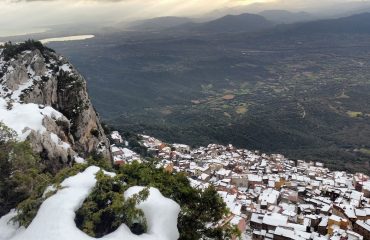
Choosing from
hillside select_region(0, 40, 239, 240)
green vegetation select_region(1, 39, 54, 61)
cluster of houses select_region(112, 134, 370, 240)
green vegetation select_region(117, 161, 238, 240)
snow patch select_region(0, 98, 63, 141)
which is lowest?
cluster of houses select_region(112, 134, 370, 240)

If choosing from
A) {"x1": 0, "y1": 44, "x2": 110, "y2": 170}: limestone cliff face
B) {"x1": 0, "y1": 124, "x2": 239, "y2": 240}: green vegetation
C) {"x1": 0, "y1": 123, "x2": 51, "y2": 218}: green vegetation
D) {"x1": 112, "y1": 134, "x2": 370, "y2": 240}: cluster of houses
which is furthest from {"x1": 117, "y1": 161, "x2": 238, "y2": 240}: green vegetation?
{"x1": 0, "y1": 44, "x2": 110, "y2": 170}: limestone cliff face

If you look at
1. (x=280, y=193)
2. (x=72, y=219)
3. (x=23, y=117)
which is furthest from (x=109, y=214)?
(x=280, y=193)

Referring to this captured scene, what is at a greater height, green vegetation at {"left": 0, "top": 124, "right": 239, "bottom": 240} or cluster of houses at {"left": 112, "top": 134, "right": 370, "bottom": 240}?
green vegetation at {"left": 0, "top": 124, "right": 239, "bottom": 240}

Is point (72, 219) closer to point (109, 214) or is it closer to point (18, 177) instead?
point (109, 214)

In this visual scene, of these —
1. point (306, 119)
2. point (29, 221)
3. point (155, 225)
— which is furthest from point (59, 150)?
point (306, 119)

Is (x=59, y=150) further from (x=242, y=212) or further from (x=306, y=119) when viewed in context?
(x=306, y=119)

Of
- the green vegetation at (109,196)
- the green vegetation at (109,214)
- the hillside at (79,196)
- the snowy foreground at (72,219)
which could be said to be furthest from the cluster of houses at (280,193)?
the green vegetation at (109,214)

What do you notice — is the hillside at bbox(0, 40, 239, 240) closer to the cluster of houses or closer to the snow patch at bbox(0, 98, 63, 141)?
the snow patch at bbox(0, 98, 63, 141)
